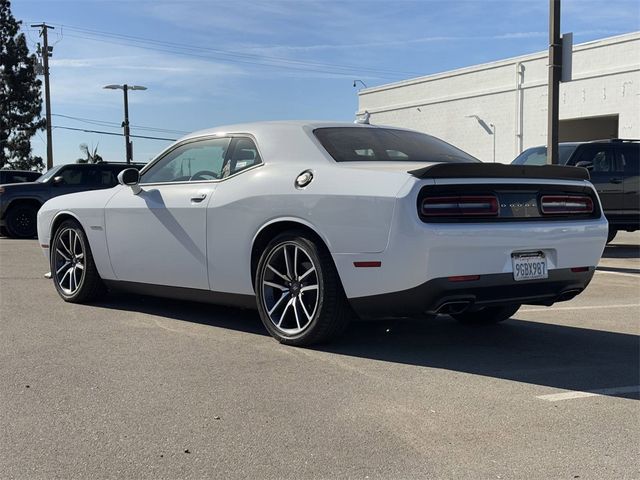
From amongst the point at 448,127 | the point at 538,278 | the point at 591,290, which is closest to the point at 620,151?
the point at 591,290

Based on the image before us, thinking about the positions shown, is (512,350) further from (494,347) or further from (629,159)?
(629,159)

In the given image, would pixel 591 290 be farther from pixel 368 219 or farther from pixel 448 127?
pixel 448 127

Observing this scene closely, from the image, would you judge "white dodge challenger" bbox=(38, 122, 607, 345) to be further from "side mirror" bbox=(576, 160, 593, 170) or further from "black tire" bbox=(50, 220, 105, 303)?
"side mirror" bbox=(576, 160, 593, 170)

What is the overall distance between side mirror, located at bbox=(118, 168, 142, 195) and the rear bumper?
2.48 metres

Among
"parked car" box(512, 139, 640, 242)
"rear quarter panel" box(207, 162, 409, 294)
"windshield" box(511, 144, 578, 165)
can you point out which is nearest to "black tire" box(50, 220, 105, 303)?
"rear quarter panel" box(207, 162, 409, 294)

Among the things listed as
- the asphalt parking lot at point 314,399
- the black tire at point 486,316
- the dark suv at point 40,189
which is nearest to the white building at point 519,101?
the dark suv at point 40,189

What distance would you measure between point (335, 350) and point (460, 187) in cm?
139

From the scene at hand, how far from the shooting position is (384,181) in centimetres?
424

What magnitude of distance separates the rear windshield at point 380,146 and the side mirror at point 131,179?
1.77 m

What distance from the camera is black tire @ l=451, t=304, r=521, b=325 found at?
224 inches

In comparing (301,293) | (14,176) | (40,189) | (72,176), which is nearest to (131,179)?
(301,293)

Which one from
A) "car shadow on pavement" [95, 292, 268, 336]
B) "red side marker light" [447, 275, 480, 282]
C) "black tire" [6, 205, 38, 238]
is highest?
"red side marker light" [447, 275, 480, 282]

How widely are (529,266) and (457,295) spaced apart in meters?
0.57

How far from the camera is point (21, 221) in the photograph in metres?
14.9
